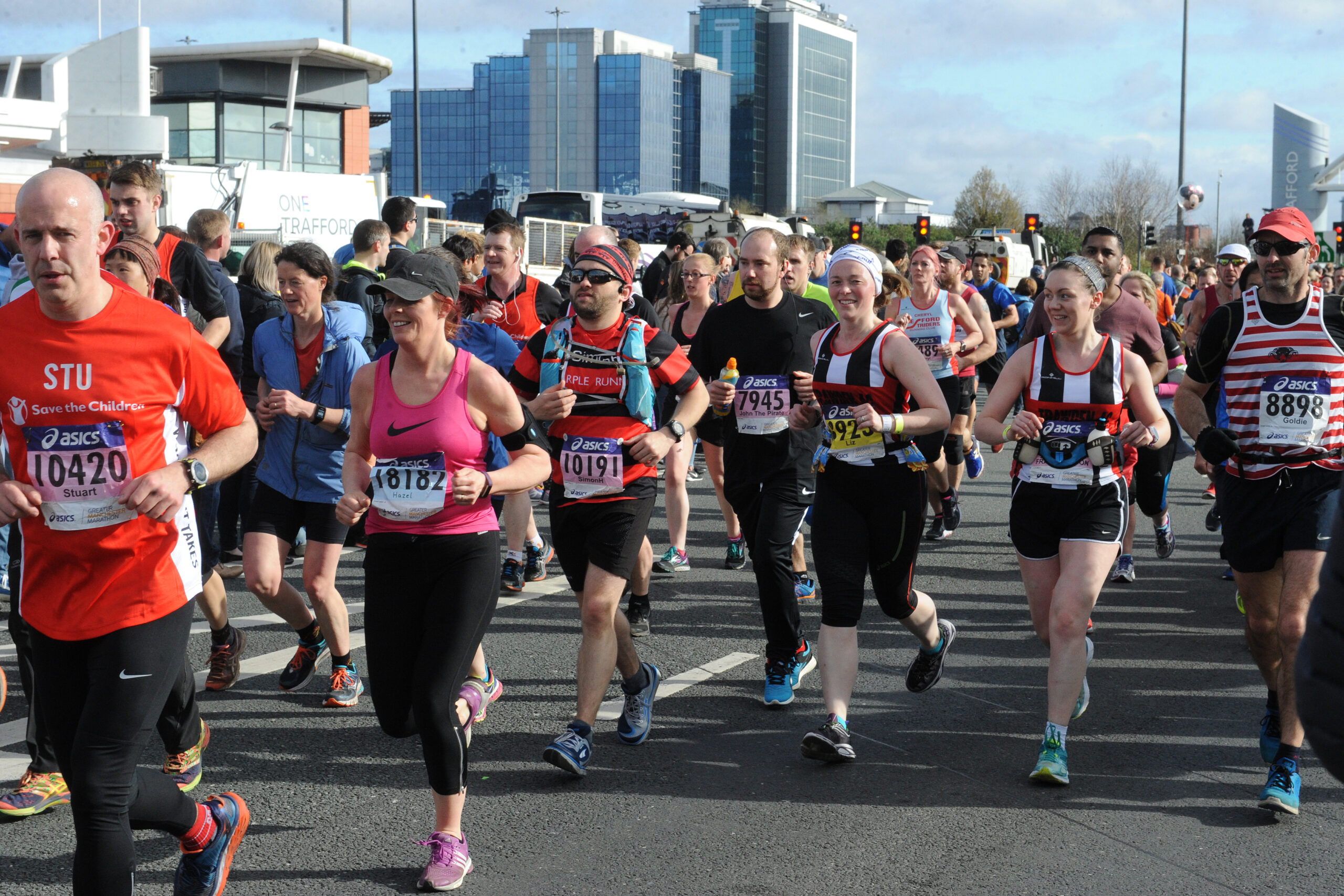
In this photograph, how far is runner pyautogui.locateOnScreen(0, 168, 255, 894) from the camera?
3215 mm

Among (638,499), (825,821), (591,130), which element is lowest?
(825,821)

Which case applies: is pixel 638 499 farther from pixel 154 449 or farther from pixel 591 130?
pixel 591 130

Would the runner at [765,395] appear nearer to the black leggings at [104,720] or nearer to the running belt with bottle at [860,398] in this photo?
the running belt with bottle at [860,398]

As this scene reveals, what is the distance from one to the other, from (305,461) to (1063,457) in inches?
Answer: 125

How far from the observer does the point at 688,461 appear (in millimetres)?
8875

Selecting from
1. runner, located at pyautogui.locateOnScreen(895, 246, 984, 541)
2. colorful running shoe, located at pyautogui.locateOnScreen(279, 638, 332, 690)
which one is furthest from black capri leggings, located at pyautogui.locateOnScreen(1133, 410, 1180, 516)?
colorful running shoe, located at pyautogui.locateOnScreen(279, 638, 332, 690)

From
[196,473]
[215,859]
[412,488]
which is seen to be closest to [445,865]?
[215,859]

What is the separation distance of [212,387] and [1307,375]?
3826mm

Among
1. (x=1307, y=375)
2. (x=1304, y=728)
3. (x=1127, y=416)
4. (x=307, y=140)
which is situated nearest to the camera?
(x=1304, y=728)

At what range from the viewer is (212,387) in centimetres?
351

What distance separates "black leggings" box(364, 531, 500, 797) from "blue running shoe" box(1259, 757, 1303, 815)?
109 inches

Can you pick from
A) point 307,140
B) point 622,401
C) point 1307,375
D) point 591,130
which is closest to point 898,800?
point 622,401

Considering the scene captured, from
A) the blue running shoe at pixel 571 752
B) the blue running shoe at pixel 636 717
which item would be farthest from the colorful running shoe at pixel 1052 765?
the blue running shoe at pixel 571 752

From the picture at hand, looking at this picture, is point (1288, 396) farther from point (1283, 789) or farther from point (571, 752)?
point (571, 752)
